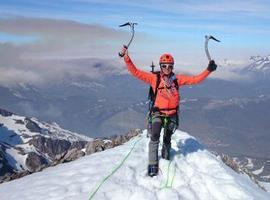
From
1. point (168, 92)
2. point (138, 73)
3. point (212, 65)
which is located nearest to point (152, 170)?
point (168, 92)

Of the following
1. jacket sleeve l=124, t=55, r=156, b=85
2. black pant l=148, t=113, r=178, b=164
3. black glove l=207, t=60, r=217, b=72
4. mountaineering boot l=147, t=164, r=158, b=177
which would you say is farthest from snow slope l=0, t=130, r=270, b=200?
black glove l=207, t=60, r=217, b=72

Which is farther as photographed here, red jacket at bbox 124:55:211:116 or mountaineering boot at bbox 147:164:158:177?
red jacket at bbox 124:55:211:116

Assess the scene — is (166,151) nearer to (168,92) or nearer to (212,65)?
(168,92)

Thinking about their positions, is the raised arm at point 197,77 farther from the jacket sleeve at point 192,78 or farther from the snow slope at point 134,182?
the snow slope at point 134,182

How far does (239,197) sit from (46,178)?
9.51 meters

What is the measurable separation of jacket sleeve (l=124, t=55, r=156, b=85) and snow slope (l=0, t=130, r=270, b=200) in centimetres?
436

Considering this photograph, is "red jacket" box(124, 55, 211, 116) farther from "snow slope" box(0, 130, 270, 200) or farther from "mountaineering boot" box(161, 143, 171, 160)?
"snow slope" box(0, 130, 270, 200)

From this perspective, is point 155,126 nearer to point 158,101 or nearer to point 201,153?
point 158,101

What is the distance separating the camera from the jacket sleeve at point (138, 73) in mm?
25380

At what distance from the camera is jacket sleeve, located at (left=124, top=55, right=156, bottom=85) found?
25380 mm

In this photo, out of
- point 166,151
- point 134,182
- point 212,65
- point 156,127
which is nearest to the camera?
point 134,182

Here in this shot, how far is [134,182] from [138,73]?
5.20 metres

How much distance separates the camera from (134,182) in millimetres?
25109

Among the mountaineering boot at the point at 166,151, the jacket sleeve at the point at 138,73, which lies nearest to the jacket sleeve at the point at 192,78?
the jacket sleeve at the point at 138,73
